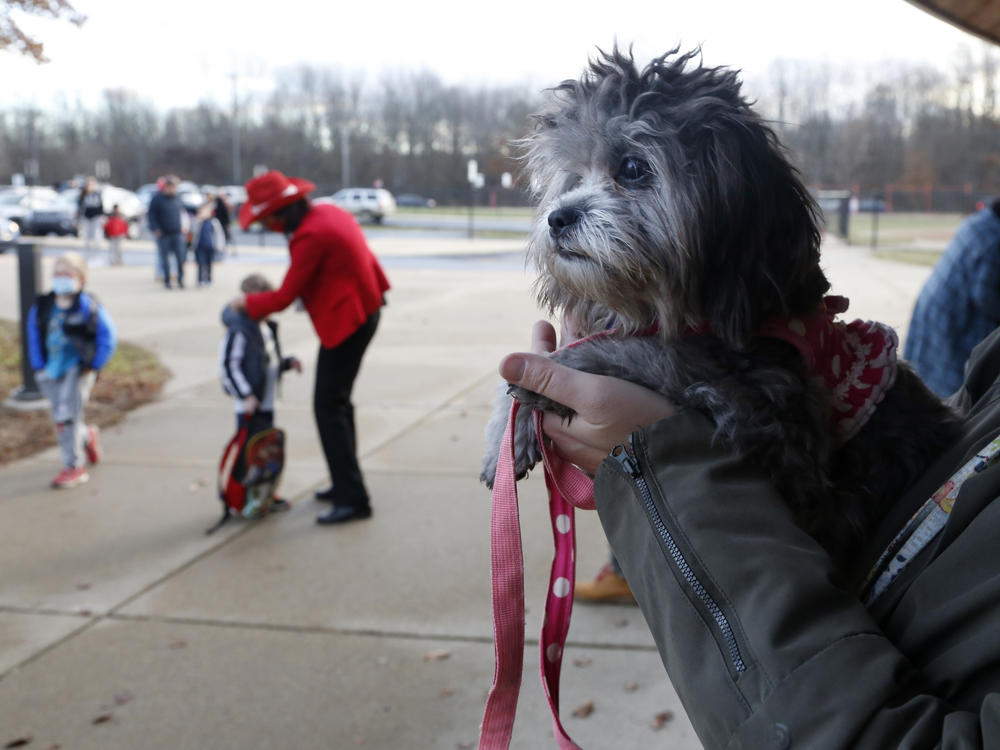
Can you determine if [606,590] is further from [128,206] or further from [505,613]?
[128,206]

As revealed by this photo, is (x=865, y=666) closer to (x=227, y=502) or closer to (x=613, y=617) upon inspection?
(x=613, y=617)

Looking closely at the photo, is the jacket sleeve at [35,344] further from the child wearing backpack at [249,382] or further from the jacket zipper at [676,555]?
the jacket zipper at [676,555]

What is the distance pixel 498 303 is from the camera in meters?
15.9

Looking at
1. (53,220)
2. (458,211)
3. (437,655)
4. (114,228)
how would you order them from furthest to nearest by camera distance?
(458,211), (53,220), (114,228), (437,655)

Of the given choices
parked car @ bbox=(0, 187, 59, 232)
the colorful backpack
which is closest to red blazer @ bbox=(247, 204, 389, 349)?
the colorful backpack

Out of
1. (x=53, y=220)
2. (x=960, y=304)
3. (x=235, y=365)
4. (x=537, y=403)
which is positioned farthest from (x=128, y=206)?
(x=537, y=403)

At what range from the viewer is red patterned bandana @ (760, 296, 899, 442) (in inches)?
71.4

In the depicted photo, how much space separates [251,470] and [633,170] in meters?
4.35

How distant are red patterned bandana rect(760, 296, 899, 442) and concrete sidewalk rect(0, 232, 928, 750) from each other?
1281mm

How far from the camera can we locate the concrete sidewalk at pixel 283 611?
3.65 metres

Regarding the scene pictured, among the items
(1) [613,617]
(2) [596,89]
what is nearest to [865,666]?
(2) [596,89]

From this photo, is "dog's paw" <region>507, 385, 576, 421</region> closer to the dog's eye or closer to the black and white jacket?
the dog's eye

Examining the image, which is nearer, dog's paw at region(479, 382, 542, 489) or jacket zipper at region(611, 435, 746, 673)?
jacket zipper at region(611, 435, 746, 673)

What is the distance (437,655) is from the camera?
4.15 metres
